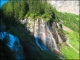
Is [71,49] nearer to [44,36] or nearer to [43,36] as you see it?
[44,36]

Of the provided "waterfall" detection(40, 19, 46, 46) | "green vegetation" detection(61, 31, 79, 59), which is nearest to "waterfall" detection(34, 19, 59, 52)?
"waterfall" detection(40, 19, 46, 46)

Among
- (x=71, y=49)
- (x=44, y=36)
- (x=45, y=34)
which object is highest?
(x=45, y=34)

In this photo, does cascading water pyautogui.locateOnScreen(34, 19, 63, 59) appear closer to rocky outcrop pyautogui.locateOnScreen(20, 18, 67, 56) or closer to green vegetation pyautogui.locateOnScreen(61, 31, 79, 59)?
rocky outcrop pyautogui.locateOnScreen(20, 18, 67, 56)

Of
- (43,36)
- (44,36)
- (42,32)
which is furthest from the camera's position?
(42,32)

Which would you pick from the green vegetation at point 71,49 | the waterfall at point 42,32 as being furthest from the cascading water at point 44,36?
the green vegetation at point 71,49

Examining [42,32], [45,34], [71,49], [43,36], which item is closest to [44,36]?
[43,36]

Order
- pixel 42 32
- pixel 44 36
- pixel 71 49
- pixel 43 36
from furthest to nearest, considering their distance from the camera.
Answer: pixel 71 49, pixel 42 32, pixel 44 36, pixel 43 36

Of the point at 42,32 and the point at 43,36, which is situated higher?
the point at 42,32

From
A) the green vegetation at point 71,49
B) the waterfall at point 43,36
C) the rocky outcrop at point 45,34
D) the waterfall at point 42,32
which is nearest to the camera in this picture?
the rocky outcrop at point 45,34

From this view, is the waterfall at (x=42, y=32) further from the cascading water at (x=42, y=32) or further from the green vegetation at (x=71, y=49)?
the green vegetation at (x=71, y=49)

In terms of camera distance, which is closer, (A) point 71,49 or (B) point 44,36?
(B) point 44,36

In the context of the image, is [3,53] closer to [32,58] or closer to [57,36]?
[32,58]
